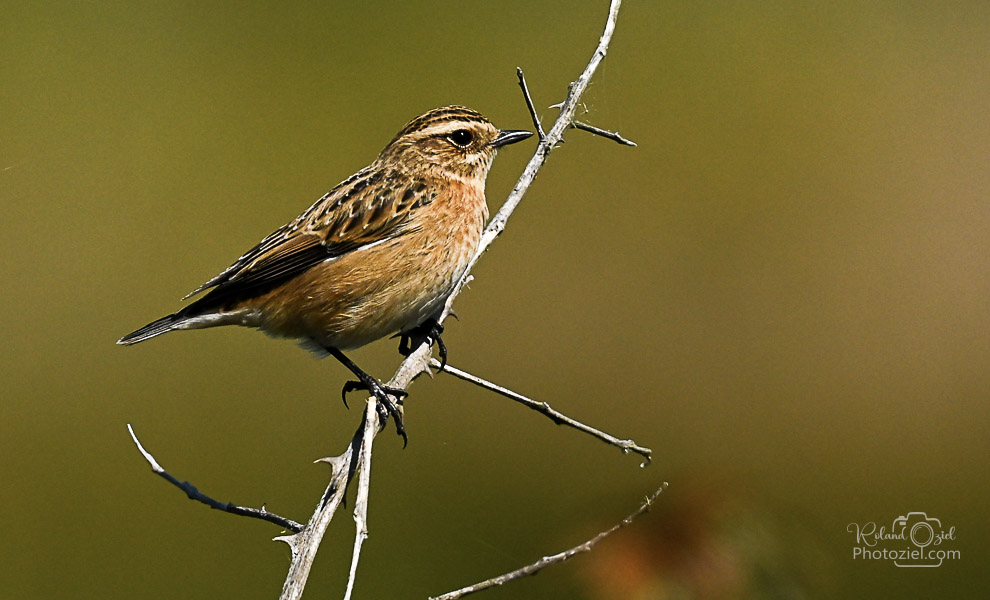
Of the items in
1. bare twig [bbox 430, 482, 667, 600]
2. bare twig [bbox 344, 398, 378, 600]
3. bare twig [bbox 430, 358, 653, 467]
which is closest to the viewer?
bare twig [bbox 344, 398, 378, 600]

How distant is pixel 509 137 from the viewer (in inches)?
196

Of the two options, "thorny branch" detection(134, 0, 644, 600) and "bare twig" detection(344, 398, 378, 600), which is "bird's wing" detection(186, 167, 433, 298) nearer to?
"thorny branch" detection(134, 0, 644, 600)

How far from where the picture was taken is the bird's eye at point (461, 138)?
5.01 meters

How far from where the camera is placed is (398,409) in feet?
13.9

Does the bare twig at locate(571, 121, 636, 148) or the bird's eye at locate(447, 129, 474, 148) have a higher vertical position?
the bird's eye at locate(447, 129, 474, 148)

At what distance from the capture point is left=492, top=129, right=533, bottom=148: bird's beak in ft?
16.3

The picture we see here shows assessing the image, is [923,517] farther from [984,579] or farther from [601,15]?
[601,15]

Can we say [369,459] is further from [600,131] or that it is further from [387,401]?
[600,131]

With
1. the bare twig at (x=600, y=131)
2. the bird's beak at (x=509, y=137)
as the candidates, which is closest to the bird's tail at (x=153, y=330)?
the bird's beak at (x=509, y=137)

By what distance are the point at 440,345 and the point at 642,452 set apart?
5.11ft

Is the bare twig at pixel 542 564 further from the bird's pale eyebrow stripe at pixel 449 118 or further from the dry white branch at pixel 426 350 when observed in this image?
the bird's pale eyebrow stripe at pixel 449 118

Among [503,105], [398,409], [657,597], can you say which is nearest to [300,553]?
[657,597]

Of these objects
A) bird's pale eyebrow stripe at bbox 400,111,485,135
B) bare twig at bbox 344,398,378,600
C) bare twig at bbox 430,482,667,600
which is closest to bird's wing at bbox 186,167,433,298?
bird's pale eyebrow stripe at bbox 400,111,485,135

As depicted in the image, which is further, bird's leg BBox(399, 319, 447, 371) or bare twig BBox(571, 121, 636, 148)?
bird's leg BBox(399, 319, 447, 371)
